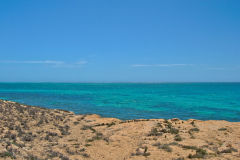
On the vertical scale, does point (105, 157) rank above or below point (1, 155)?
below

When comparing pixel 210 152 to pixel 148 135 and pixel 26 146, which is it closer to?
pixel 148 135

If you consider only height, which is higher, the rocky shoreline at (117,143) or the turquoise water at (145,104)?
the rocky shoreline at (117,143)

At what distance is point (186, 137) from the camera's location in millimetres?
14562

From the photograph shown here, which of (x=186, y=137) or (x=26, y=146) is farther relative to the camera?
(x=186, y=137)

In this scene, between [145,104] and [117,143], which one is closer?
[117,143]

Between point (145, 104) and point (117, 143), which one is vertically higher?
point (117, 143)

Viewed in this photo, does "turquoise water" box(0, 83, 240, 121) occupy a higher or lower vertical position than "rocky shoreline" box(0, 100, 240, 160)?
lower

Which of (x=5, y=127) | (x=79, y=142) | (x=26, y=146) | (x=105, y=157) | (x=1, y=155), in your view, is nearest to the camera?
(x=1, y=155)

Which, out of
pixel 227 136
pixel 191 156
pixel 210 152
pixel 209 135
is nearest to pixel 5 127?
pixel 191 156

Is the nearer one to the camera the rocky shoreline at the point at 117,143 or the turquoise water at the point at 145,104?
the rocky shoreline at the point at 117,143

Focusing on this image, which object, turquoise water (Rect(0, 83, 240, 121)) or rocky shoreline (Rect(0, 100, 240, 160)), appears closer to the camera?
rocky shoreline (Rect(0, 100, 240, 160))

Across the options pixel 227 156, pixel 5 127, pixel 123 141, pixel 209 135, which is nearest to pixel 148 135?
pixel 123 141

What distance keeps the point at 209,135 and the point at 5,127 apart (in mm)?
17062

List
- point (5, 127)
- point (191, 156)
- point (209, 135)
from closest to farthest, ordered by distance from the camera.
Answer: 1. point (191, 156)
2. point (209, 135)
3. point (5, 127)
